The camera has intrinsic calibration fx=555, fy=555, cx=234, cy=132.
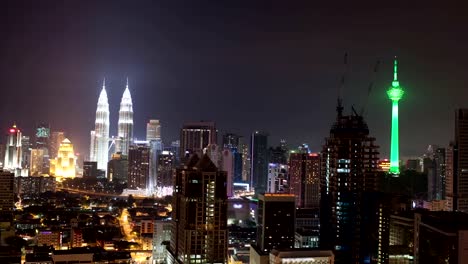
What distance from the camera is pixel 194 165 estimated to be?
1126cm

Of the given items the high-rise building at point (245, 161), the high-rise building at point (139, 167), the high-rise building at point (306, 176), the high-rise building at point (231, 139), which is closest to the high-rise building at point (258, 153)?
the high-rise building at point (245, 161)

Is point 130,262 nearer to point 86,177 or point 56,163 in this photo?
point 86,177

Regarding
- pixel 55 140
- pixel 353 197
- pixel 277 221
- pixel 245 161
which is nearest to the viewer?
pixel 353 197

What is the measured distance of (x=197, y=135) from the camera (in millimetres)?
23625

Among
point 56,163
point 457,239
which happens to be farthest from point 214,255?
point 56,163

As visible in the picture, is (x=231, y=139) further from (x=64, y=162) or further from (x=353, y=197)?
(x=353, y=197)

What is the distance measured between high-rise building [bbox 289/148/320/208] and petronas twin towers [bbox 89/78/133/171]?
54.1 feet

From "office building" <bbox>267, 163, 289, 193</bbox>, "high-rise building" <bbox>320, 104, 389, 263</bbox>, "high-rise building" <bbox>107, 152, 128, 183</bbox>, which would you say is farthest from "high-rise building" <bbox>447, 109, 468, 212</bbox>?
"high-rise building" <bbox>107, 152, 128, 183</bbox>

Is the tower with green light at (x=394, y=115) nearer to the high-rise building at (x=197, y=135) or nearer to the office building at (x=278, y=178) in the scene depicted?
the office building at (x=278, y=178)

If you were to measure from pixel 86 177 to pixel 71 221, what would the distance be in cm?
1357

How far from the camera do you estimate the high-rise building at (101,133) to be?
33062 mm

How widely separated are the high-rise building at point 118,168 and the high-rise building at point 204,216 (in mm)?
21010

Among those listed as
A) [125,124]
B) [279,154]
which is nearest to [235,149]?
[279,154]

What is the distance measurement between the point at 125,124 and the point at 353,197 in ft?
77.8
